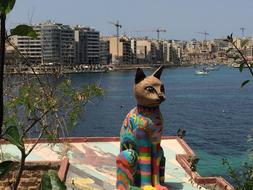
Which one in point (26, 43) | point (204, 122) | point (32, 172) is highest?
point (26, 43)

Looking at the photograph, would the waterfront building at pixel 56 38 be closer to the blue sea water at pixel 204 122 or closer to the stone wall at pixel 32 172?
the blue sea water at pixel 204 122

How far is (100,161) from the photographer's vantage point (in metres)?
14.1

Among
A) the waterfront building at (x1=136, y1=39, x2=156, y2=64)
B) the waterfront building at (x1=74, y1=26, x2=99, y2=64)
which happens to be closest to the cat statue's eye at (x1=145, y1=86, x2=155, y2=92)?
the waterfront building at (x1=74, y1=26, x2=99, y2=64)

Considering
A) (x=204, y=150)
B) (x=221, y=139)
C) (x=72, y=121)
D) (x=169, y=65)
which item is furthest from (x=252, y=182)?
(x=169, y=65)

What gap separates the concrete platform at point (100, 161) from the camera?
1218cm

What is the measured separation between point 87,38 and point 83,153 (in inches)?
5004

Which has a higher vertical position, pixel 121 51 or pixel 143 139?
pixel 121 51

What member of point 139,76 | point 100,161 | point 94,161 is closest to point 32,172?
point 94,161

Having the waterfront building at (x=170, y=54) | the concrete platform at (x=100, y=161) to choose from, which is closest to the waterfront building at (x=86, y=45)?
the waterfront building at (x=170, y=54)

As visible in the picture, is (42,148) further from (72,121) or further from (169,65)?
(169,65)

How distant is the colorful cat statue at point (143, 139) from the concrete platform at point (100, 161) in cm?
95

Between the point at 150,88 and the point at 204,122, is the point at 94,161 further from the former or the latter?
the point at 204,122

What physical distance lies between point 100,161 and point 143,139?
383cm

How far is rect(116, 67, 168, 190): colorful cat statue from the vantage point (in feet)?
34.3
